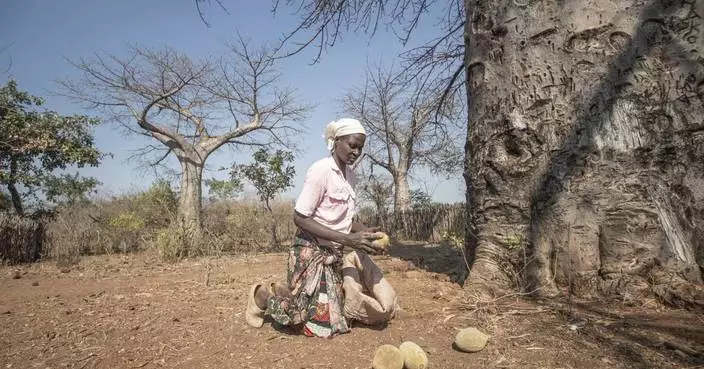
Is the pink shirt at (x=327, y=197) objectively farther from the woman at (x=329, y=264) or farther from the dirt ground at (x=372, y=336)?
the dirt ground at (x=372, y=336)

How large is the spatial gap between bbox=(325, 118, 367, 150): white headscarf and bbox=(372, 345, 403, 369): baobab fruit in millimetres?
1232

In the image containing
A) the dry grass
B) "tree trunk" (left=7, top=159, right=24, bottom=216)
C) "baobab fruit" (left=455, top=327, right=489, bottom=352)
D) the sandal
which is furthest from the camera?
"tree trunk" (left=7, top=159, right=24, bottom=216)

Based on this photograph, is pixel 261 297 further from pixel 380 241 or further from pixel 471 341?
pixel 471 341

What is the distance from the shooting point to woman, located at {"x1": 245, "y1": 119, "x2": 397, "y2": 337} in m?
2.37

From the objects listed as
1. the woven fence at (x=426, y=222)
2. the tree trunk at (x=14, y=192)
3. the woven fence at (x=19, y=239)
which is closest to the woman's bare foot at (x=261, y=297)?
the woven fence at (x=19, y=239)

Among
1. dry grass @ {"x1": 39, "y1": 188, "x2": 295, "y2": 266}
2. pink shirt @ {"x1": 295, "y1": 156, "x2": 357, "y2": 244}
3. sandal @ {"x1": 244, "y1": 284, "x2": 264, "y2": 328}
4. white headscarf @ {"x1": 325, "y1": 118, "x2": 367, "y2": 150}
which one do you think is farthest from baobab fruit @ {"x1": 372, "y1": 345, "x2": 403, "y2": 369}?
dry grass @ {"x1": 39, "y1": 188, "x2": 295, "y2": 266}

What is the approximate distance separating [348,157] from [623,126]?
1802 millimetres

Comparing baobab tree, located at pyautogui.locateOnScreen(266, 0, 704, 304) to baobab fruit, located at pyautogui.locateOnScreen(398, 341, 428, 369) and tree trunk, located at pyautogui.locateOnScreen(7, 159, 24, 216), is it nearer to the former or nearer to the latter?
baobab fruit, located at pyautogui.locateOnScreen(398, 341, 428, 369)

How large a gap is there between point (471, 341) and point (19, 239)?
976 cm

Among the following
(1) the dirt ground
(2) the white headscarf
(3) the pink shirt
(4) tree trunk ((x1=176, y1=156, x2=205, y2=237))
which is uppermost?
(4) tree trunk ((x1=176, y1=156, x2=205, y2=237))

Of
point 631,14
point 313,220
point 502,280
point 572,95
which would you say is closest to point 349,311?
point 313,220

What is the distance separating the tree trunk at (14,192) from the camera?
969 centimetres

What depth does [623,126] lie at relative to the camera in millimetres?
2604

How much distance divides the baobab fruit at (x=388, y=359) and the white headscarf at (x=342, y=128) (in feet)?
4.04
